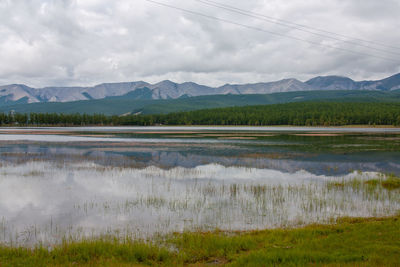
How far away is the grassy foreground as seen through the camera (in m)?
10.3

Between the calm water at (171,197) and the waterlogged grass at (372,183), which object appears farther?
the waterlogged grass at (372,183)

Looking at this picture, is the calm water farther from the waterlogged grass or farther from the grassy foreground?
the grassy foreground

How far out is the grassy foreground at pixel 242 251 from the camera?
1026cm

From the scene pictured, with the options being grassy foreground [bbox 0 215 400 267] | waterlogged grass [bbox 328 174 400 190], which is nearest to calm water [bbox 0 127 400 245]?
waterlogged grass [bbox 328 174 400 190]

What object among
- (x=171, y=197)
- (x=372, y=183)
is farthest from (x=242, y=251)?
(x=372, y=183)

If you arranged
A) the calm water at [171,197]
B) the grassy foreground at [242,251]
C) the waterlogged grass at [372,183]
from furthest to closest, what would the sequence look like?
the waterlogged grass at [372,183] < the calm water at [171,197] < the grassy foreground at [242,251]

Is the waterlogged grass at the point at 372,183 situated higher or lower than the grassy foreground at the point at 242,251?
lower

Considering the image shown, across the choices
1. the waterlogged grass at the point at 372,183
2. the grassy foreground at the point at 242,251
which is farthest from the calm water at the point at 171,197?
the grassy foreground at the point at 242,251

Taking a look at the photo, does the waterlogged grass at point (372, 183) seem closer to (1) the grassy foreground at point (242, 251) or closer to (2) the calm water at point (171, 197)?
(2) the calm water at point (171, 197)

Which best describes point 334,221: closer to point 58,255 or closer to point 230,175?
point 58,255

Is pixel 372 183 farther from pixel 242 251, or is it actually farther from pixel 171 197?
pixel 242 251

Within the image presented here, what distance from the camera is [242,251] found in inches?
460

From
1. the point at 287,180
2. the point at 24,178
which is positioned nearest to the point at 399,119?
the point at 287,180

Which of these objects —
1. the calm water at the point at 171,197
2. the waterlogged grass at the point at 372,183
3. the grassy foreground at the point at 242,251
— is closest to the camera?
the grassy foreground at the point at 242,251
